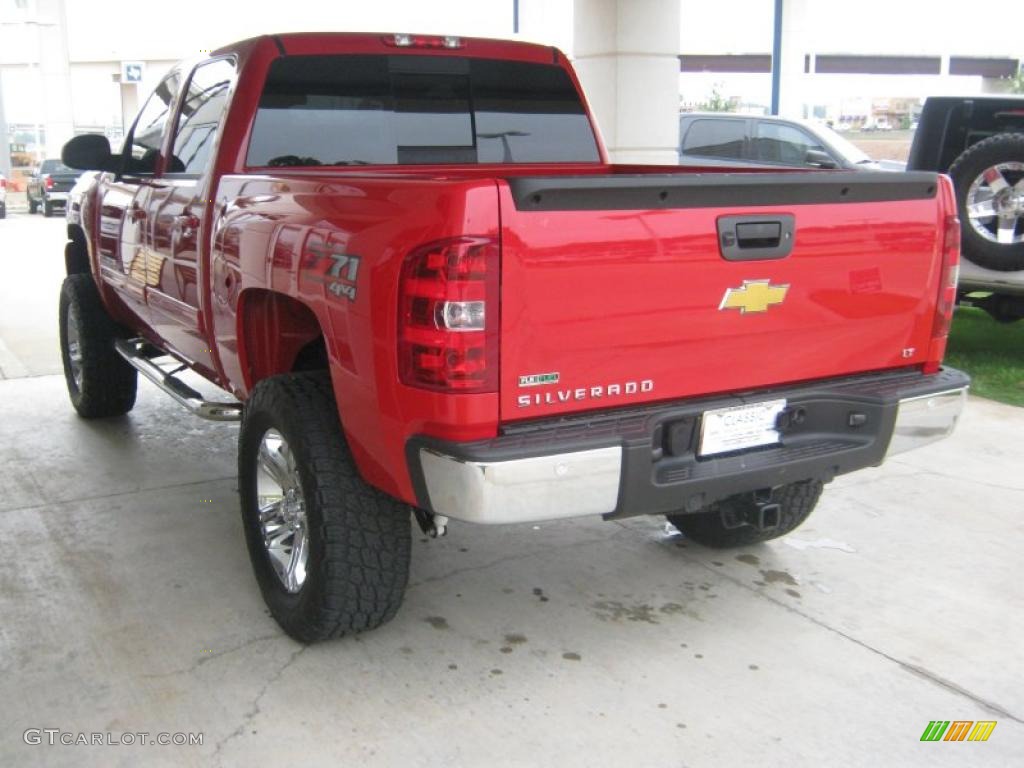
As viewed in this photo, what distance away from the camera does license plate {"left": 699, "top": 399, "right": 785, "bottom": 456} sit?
2.93 metres

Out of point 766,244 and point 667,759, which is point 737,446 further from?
point 667,759

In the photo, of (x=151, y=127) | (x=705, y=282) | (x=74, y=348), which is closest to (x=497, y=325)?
(x=705, y=282)

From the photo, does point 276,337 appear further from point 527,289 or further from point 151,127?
point 151,127

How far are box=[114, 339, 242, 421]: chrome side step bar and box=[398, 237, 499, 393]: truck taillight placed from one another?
1.61 m

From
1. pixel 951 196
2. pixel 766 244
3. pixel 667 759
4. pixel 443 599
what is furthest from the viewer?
pixel 443 599

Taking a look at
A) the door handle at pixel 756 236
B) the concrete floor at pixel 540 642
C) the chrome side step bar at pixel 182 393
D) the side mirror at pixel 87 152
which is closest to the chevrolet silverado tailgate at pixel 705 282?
the door handle at pixel 756 236

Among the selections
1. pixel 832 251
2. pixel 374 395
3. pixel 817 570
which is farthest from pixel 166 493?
pixel 832 251

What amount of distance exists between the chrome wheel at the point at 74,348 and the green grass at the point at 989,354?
227 inches

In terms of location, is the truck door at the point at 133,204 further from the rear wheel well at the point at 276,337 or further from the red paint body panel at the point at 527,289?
the rear wheel well at the point at 276,337

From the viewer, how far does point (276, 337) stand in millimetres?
3549

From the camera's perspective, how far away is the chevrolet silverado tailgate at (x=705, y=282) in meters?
2.63

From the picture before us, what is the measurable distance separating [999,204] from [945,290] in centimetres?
410

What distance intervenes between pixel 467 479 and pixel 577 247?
66 cm

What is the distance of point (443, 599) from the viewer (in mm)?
3736
